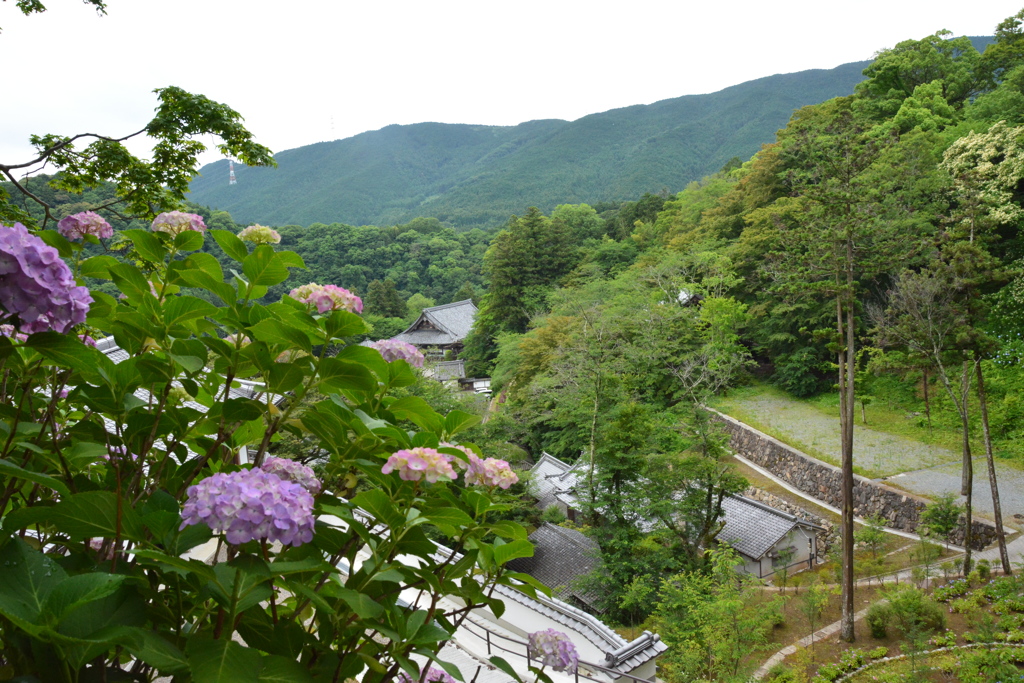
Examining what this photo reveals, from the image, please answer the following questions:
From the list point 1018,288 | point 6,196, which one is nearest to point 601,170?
point 1018,288

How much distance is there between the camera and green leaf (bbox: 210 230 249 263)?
984 millimetres

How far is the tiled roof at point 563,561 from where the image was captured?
8797 millimetres

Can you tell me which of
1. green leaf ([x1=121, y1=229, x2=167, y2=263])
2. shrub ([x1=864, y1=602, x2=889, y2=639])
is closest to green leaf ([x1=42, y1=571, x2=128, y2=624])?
green leaf ([x1=121, y1=229, x2=167, y2=263])

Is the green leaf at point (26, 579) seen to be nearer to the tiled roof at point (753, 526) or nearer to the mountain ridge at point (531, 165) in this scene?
the tiled roof at point (753, 526)

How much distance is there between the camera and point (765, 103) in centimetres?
6244

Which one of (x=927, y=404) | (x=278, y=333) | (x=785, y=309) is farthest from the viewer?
(x=785, y=309)

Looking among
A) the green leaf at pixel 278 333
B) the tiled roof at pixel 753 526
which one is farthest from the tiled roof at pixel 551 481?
the green leaf at pixel 278 333

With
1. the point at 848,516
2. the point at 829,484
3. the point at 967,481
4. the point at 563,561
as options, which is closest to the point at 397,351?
the point at 848,516

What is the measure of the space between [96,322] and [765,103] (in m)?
72.5

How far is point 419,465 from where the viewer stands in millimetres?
835

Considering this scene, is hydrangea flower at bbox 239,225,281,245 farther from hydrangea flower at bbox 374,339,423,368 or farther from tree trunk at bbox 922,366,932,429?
tree trunk at bbox 922,366,932,429

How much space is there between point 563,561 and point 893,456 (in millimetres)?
6594

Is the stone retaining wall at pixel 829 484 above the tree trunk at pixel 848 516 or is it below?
below

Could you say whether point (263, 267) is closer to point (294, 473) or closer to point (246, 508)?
point (294, 473)
